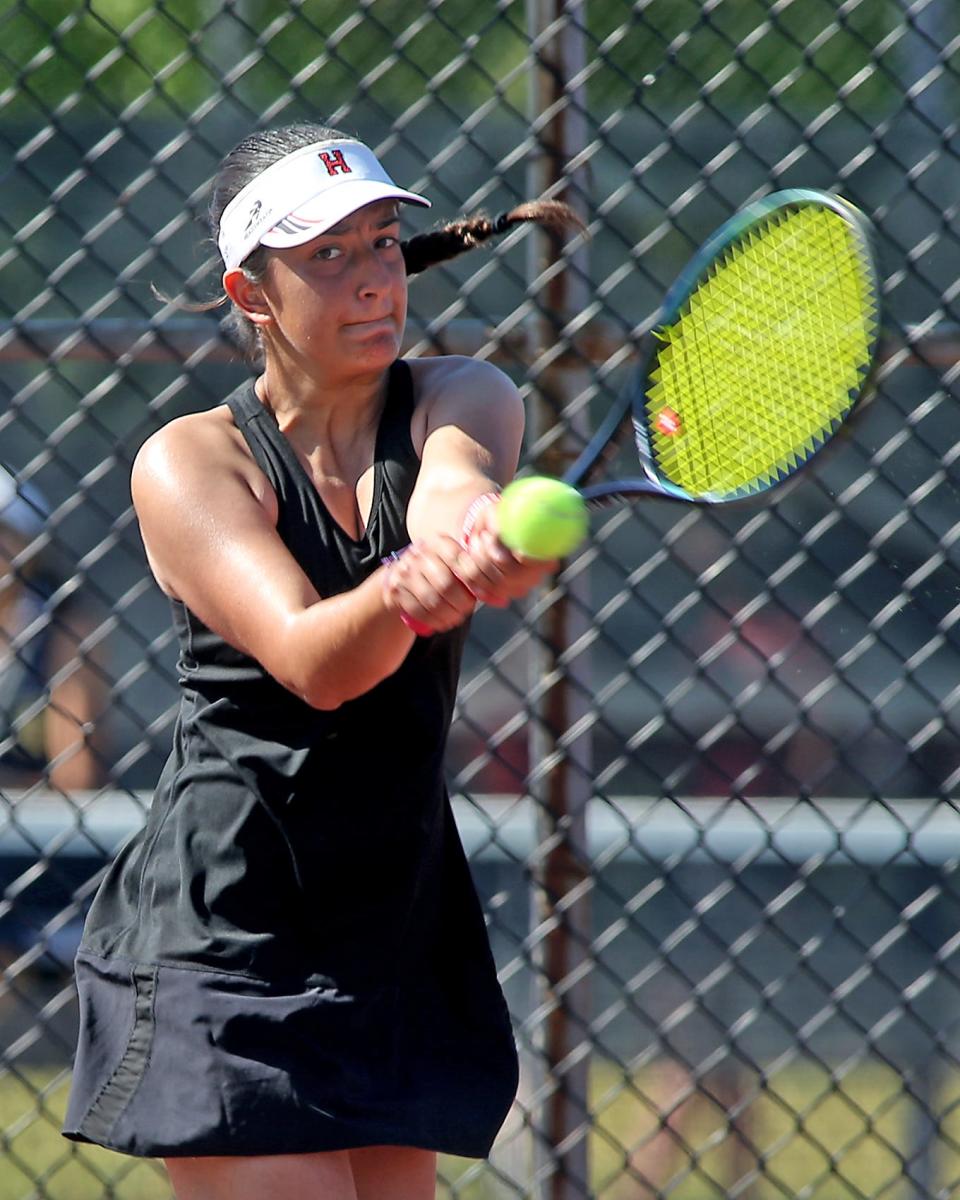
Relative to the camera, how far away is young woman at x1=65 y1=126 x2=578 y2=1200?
1877mm

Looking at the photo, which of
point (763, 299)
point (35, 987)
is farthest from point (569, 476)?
point (35, 987)

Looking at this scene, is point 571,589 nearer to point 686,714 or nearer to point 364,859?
point 364,859

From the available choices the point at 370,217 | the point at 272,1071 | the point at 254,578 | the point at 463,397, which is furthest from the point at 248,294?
the point at 272,1071

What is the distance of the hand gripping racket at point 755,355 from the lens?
2.11 meters

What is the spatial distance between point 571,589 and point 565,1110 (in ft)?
2.71

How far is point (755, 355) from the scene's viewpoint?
2143mm

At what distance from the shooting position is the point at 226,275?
202cm

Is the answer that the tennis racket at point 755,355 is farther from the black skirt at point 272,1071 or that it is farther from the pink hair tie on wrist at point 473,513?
the black skirt at point 272,1071

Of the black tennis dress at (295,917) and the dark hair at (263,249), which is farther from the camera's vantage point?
the dark hair at (263,249)

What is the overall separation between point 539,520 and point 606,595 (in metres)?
3.24

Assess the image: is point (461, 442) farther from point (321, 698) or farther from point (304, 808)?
point (304, 808)

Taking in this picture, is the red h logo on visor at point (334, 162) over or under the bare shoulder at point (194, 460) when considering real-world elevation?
over

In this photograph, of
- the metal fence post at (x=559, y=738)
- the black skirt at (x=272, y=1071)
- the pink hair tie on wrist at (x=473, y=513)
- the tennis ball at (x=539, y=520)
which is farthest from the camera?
the metal fence post at (x=559, y=738)

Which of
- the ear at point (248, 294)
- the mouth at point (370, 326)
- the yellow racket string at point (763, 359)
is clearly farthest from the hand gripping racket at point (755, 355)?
the ear at point (248, 294)
